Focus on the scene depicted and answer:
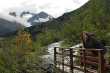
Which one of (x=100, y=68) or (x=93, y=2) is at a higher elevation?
(x=93, y=2)

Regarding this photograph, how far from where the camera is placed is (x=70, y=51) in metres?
14.4

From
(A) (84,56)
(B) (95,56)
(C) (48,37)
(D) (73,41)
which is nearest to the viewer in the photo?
(B) (95,56)

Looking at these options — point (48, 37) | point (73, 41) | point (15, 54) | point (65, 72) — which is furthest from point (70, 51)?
point (48, 37)

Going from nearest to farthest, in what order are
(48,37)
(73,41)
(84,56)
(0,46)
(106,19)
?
(84,56) → (0,46) → (106,19) → (73,41) → (48,37)

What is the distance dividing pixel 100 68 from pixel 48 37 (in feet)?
179

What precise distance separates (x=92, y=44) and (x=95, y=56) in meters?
1.18

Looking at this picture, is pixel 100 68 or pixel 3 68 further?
pixel 3 68

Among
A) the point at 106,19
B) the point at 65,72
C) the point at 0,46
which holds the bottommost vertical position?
the point at 65,72

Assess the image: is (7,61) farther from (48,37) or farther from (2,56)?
(48,37)

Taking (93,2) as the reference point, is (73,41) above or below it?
below

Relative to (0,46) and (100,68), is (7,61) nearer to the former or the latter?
(0,46)

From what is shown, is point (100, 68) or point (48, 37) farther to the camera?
point (48, 37)

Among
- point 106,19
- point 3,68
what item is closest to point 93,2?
point 106,19

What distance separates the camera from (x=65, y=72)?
49.3 feet
